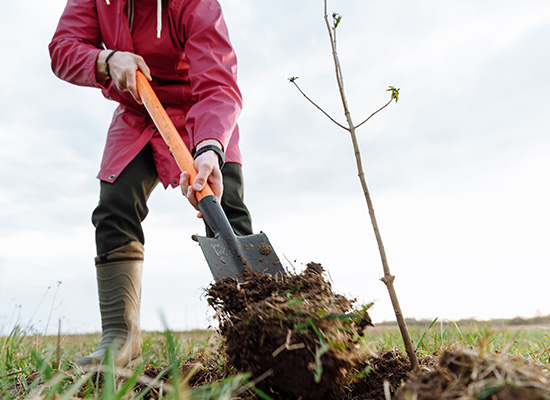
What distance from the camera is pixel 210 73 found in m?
2.49

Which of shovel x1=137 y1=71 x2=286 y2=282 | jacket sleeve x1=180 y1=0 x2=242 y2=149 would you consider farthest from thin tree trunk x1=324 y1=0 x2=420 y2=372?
jacket sleeve x1=180 y1=0 x2=242 y2=149

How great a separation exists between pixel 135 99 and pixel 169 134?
0.47 m

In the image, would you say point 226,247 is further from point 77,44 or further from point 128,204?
point 77,44

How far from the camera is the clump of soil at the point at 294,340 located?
47.9 inches

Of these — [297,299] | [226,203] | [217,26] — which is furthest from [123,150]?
[297,299]

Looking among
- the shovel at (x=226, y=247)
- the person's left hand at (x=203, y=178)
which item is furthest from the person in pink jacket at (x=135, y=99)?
the shovel at (x=226, y=247)

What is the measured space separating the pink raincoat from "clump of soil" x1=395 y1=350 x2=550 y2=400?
1.83 meters

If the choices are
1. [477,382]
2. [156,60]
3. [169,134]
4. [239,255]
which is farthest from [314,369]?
[156,60]

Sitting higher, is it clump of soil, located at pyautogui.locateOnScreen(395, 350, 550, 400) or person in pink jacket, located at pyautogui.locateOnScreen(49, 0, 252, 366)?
person in pink jacket, located at pyautogui.locateOnScreen(49, 0, 252, 366)

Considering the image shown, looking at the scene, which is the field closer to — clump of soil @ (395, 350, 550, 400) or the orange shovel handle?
clump of soil @ (395, 350, 550, 400)

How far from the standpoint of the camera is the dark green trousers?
2.56 meters

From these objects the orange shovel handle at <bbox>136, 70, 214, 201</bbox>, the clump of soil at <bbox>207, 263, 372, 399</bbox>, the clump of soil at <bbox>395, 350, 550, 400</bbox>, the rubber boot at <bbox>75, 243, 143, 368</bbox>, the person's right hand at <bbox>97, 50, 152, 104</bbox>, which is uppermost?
the person's right hand at <bbox>97, 50, 152, 104</bbox>

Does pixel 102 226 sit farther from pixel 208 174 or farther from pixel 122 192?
pixel 208 174

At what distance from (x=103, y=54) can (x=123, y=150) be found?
588 millimetres
